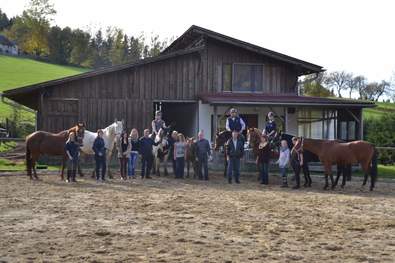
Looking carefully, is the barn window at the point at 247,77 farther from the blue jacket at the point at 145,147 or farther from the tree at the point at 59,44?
the tree at the point at 59,44

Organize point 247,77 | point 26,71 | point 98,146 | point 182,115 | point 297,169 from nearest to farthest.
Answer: point 297,169 → point 98,146 → point 247,77 → point 182,115 → point 26,71

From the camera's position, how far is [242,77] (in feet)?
82.7

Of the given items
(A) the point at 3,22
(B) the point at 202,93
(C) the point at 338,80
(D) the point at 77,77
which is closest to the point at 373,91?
(C) the point at 338,80

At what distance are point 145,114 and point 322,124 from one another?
798cm

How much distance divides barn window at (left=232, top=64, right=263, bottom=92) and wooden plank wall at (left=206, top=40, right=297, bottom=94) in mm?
216

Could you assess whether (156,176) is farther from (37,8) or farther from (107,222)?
(37,8)

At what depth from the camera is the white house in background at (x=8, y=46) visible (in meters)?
84.9

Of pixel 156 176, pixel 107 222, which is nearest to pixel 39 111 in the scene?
pixel 156 176

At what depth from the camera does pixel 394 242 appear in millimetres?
8633

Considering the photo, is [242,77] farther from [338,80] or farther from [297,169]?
[338,80]

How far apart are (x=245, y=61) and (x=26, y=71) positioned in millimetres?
46494

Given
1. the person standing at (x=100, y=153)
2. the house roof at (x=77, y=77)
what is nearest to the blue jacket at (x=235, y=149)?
the person standing at (x=100, y=153)

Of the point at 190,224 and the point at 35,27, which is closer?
the point at 190,224

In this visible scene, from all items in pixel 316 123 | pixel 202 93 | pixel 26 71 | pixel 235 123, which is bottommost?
pixel 235 123
